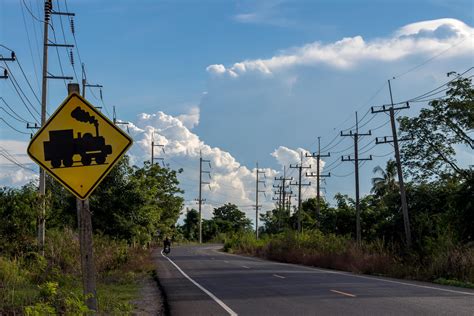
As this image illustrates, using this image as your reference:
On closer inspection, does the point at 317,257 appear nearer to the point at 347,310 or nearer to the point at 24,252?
the point at 24,252

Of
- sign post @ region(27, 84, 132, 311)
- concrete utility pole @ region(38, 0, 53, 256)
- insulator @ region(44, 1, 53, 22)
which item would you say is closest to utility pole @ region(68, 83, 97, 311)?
sign post @ region(27, 84, 132, 311)

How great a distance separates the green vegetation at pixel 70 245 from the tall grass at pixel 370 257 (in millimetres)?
10912

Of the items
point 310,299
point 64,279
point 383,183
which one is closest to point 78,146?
point 310,299

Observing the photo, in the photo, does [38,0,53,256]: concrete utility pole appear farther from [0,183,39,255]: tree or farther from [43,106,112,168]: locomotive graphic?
[43,106,112,168]: locomotive graphic

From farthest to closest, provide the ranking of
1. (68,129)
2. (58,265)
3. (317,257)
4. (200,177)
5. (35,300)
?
1. (200,177)
2. (317,257)
3. (58,265)
4. (35,300)
5. (68,129)

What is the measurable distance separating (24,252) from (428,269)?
50.5ft

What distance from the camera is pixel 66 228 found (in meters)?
22.2

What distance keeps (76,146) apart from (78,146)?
3cm

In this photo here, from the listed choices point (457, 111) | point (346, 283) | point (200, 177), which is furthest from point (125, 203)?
point (200, 177)

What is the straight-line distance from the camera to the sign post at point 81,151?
762cm

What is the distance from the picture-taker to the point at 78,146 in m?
7.71

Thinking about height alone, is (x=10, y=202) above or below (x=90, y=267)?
above

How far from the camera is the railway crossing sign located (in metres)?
7.62

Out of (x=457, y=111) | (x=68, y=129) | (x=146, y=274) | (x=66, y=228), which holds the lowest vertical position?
(x=146, y=274)
